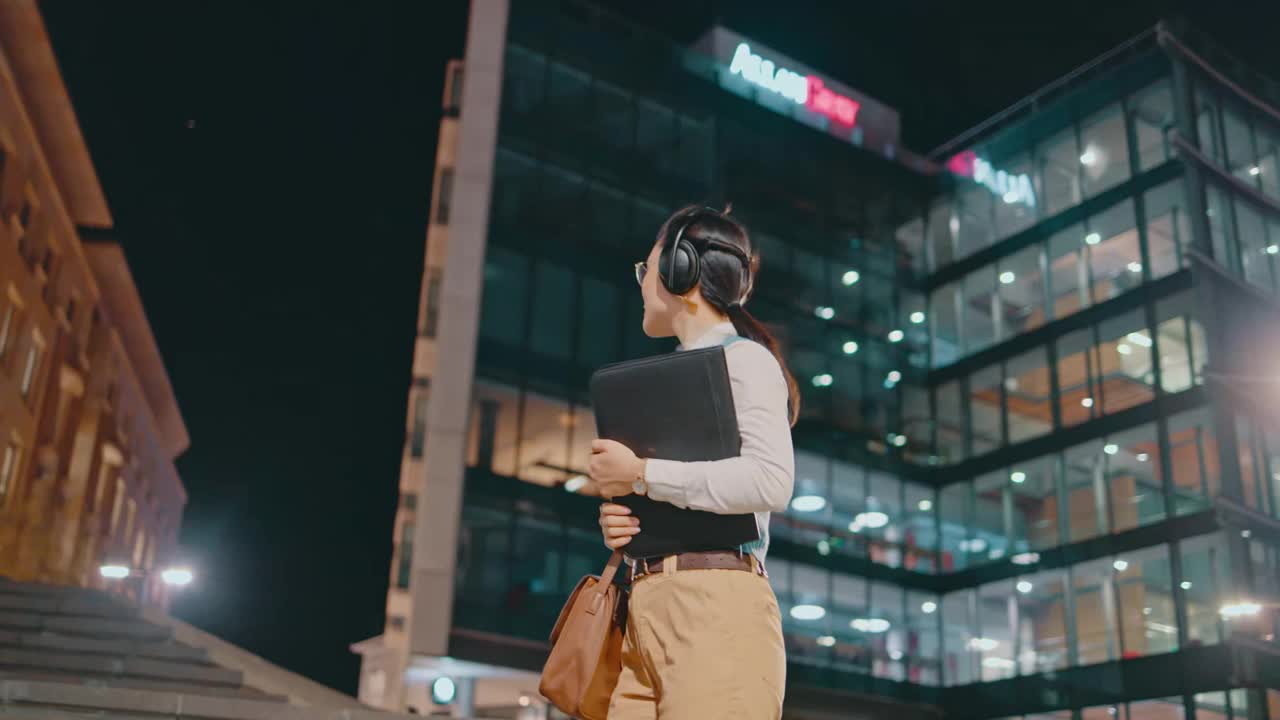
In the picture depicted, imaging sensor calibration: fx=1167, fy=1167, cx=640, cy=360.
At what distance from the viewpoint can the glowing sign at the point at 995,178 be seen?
119ft

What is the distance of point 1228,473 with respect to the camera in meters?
28.3

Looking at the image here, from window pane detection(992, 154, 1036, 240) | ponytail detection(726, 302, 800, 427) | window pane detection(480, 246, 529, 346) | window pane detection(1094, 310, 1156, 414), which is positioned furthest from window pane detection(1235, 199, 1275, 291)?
ponytail detection(726, 302, 800, 427)

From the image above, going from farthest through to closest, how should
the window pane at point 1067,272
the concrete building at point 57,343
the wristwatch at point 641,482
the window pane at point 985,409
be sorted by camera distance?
the window pane at point 985,409 < the window pane at point 1067,272 < the concrete building at point 57,343 < the wristwatch at point 641,482

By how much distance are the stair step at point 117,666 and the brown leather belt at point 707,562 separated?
27.9 feet

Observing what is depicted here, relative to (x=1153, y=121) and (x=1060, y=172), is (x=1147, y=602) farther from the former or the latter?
(x=1153, y=121)

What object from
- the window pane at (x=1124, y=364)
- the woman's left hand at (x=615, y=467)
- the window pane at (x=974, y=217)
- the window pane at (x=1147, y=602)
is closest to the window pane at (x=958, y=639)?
the window pane at (x=1147, y=602)

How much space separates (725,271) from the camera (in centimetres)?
305

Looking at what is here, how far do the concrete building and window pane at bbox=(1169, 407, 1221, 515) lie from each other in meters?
24.1

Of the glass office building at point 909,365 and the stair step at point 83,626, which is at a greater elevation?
the glass office building at point 909,365

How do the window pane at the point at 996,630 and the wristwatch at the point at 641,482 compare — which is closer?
the wristwatch at the point at 641,482

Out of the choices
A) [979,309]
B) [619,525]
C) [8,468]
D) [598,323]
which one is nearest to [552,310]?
[598,323]

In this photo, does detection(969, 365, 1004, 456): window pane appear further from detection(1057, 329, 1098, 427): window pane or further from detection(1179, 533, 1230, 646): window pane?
detection(1179, 533, 1230, 646): window pane

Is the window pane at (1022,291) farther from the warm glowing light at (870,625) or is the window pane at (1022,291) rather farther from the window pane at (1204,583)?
the warm glowing light at (870,625)

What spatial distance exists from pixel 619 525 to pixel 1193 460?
98.0 ft
